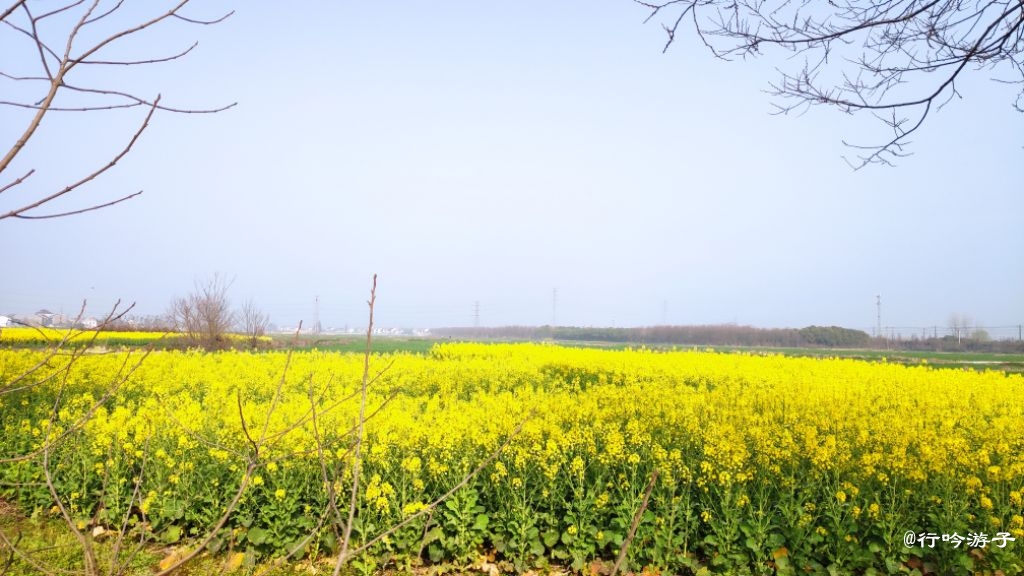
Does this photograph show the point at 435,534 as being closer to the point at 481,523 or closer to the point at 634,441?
the point at 481,523

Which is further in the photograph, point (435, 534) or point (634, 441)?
point (634, 441)

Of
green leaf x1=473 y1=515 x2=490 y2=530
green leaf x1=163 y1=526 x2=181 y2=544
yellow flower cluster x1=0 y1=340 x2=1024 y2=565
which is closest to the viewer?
green leaf x1=473 y1=515 x2=490 y2=530

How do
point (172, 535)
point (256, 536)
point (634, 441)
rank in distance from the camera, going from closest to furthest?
point (256, 536) < point (172, 535) < point (634, 441)

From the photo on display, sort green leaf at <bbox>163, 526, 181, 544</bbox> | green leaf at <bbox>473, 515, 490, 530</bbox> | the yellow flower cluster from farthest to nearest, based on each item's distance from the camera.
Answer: green leaf at <bbox>163, 526, 181, 544</bbox> < the yellow flower cluster < green leaf at <bbox>473, 515, 490, 530</bbox>

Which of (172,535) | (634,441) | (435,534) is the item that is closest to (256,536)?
(172,535)

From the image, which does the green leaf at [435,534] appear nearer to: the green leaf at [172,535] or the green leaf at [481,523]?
the green leaf at [481,523]

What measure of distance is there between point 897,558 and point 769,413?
248cm

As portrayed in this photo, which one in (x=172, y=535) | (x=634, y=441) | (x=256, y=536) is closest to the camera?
(x=256, y=536)

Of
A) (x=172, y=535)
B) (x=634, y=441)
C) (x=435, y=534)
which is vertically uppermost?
(x=634, y=441)

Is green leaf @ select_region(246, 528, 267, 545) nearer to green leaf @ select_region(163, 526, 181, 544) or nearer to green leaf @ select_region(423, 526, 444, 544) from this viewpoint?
green leaf @ select_region(163, 526, 181, 544)

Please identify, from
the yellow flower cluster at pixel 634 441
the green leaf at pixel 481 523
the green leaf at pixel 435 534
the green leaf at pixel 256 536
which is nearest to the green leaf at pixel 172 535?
the yellow flower cluster at pixel 634 441

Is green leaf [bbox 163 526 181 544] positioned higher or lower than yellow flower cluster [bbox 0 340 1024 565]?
lower

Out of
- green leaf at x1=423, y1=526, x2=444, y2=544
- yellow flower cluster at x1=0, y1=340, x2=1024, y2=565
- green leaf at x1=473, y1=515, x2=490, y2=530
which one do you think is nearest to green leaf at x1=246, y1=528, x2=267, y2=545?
yellow flower cluster at x1=0, y1=340, x2=1024, y2=565

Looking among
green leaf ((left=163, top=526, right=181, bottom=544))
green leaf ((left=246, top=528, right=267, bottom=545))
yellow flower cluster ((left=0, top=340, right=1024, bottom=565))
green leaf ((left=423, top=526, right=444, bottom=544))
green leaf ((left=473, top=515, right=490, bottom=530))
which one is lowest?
green leaf ((left=163, top=526, right=181, bottom=544))
